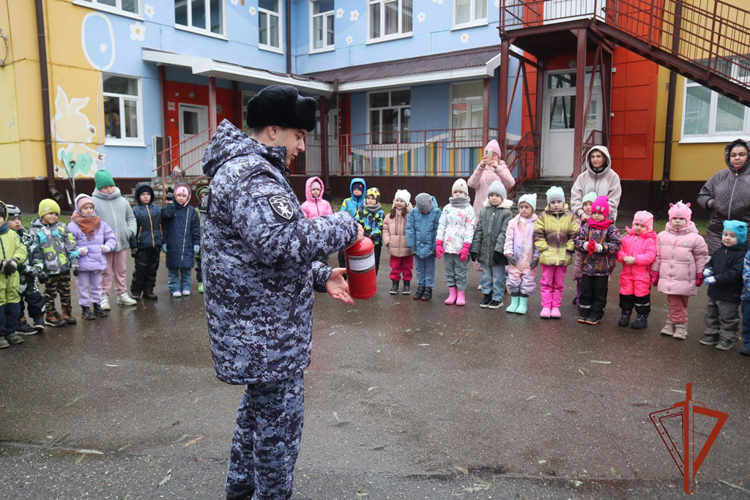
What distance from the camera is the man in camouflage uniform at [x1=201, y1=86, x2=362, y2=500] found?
7.38 feet

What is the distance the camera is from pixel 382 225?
828 centimetres

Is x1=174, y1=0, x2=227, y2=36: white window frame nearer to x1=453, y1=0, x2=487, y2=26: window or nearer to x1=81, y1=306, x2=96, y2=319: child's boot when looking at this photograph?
x1=453, y1=0, x2=487, y2=26: window

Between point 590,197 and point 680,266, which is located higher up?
point 590,197

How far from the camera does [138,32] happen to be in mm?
16688

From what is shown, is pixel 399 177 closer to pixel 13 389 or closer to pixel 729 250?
pixel 729 250

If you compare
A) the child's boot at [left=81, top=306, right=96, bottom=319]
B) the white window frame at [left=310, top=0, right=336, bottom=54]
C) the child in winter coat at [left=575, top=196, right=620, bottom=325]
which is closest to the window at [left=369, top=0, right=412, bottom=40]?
the white window frame at [left=310, top=0, right=336, bottom=54]

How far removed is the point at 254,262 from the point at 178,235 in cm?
586

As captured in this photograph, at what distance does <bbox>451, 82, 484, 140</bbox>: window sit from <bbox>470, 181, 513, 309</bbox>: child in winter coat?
36.1 feet

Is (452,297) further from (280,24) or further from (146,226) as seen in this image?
(280,24)

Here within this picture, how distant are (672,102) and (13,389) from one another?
14.9 metres

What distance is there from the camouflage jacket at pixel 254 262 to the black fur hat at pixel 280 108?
11cm

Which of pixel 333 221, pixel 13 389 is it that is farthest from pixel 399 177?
pixel 333 221

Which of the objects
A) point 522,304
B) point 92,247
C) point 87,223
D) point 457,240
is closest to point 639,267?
point 522,304

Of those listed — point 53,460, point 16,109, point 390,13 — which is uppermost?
point 390,13
